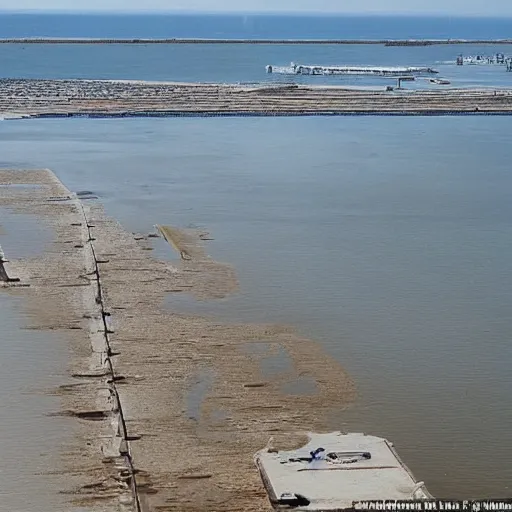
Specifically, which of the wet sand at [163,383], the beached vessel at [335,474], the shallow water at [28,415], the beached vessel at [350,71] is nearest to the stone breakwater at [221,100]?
the beached vessel at [350,71]

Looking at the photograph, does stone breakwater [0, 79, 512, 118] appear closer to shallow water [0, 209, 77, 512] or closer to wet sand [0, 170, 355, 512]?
wet sand [0, 170, 355, 512]

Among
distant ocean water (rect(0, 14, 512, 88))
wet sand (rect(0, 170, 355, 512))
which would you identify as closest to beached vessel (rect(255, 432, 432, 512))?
wet sand (rect(0, 170, 355, 512))

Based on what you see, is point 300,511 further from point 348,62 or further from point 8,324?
point 348,62

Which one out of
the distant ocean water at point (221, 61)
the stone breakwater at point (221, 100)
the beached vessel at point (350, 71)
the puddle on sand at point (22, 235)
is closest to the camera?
the puddle on sand at point (22, 235)

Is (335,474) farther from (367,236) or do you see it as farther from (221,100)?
(221,100)

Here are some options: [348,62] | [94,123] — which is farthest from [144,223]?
[348,62]

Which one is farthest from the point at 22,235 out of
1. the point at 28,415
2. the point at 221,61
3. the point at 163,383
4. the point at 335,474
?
the point at 221,61

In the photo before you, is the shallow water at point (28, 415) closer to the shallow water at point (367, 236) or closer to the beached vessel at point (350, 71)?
the shallow water at point (367, 236)
